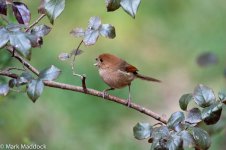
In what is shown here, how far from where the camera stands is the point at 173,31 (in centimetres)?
577

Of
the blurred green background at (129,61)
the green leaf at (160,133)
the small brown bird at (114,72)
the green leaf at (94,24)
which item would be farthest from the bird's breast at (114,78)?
the blurred green background at (129,61)

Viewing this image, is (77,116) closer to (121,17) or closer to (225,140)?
(225,140)

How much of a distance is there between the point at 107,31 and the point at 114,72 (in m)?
0.85

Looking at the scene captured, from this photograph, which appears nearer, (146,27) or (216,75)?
(216,75)

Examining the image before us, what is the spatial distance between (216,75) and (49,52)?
1488 millimetres

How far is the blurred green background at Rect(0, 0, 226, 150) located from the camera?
3.92 metres

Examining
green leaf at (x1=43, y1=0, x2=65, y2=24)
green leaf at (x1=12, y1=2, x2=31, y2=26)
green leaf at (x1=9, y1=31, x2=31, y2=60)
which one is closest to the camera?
green leaf at (x1=9, y1=31, x2=31, y2=60)

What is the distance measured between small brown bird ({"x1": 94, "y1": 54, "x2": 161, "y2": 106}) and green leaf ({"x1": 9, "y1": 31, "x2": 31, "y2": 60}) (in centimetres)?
103

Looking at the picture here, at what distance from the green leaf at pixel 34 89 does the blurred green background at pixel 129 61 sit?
196cm

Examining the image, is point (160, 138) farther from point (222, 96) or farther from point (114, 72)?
point (114, 72)

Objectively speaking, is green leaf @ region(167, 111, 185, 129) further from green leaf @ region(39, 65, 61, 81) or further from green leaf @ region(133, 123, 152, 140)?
green leaf @ region(39, 65, 61, 81)

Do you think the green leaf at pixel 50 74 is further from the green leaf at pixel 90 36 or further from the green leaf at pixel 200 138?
the green leaf at pixel 200 138

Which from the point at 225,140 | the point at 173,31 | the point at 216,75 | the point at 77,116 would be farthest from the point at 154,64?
the point at 225,140

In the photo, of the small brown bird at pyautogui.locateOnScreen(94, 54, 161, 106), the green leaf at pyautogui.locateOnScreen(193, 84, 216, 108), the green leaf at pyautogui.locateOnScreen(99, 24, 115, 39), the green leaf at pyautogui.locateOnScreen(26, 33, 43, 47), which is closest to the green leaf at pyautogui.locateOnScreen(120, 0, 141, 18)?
the green leaf at pyautogui.locateOnScreen(99, 24, 115, 39)
